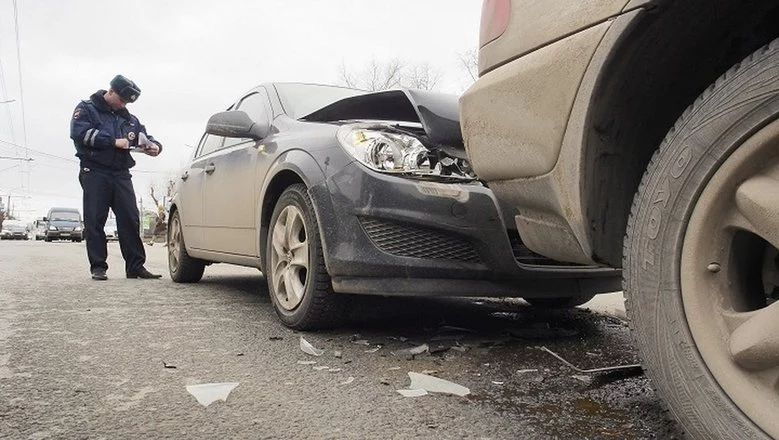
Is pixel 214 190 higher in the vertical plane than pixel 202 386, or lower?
higher

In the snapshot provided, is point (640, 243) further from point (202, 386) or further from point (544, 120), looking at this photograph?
point (202, 386)

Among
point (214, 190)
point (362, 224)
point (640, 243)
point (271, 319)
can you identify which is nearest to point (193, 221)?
point (214, 190)

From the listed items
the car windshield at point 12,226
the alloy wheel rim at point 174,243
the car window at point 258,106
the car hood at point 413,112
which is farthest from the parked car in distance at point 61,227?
the car hood at point 413,112

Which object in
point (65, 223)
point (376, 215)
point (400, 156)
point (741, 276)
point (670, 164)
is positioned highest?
point (400, 156)

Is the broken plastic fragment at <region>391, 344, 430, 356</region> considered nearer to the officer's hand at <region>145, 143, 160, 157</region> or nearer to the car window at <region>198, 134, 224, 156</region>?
the car window at <region>198, 134, 224, 156</region>

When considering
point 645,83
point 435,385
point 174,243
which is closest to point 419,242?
point 435,385

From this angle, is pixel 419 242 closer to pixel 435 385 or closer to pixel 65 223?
pixel 435 385

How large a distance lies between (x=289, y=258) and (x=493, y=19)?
5.81 feet

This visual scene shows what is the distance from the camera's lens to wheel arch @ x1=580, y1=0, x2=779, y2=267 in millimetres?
1310

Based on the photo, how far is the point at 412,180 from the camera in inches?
99.5

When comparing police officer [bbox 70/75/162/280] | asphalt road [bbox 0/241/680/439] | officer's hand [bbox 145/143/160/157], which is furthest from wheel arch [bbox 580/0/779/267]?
officer's hand [bbox 145/143/160/157]

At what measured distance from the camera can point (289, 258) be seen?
3.06 meters

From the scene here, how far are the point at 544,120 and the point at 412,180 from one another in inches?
41.3

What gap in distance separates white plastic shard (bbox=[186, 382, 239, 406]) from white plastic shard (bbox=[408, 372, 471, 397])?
642 mm
